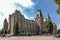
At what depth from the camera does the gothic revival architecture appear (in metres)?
110

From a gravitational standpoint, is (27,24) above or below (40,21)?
below

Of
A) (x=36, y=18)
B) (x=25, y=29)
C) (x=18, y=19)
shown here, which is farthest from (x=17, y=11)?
(x=36, y=18)

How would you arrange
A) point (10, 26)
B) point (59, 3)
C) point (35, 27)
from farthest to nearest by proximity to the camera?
point (35, 27) → point (10, 26) → point (59, 3)

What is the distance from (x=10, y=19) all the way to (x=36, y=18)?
22993 millimetres

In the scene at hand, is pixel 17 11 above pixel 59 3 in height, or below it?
above

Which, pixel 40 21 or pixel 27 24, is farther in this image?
pixel 40 21

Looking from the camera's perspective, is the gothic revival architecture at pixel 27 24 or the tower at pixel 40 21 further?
the tower at pixel 40 21

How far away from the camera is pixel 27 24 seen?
381ft

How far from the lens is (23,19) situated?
375 feet

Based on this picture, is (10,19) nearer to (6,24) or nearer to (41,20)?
→ (6,24)

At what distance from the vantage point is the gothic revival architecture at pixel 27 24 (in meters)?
110

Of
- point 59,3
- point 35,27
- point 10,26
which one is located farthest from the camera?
point 35,27

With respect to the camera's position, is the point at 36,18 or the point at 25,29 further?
the point at 36,18

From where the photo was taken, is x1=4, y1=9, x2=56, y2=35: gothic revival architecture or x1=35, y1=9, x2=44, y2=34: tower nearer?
x1=4, y1=9, x2=56, y2=35: gothic revival architecture
